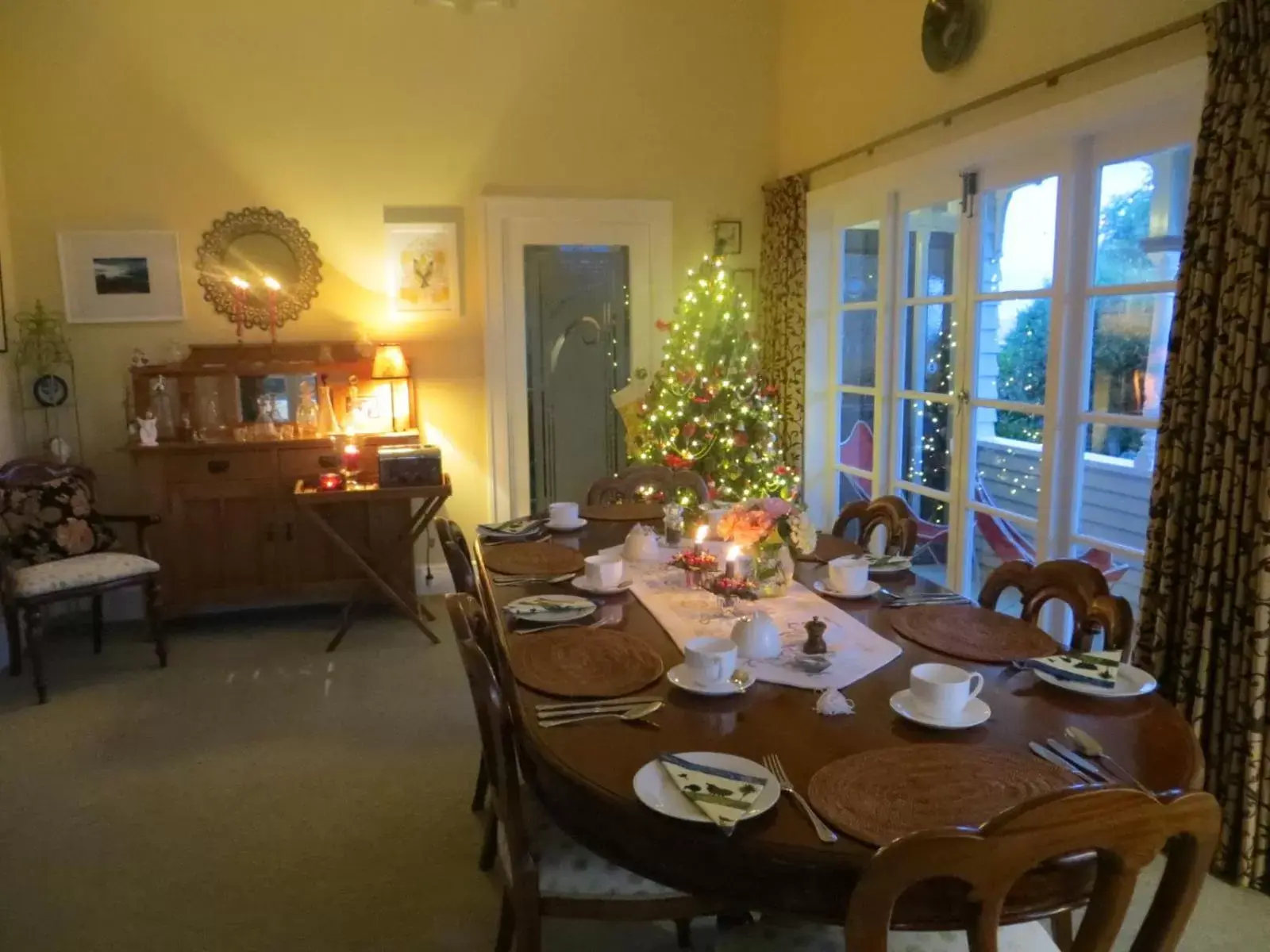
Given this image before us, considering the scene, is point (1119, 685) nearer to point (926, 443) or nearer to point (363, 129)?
point (926, 443)

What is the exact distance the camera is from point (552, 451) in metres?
5.30

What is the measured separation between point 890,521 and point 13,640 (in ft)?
12.2

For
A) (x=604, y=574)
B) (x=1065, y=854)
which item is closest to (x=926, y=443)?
(x=604, y=574)

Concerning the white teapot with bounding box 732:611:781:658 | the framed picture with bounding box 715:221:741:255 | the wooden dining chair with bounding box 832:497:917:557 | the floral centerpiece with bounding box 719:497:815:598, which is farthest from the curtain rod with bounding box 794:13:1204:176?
the white teapot with bounding box 732:611:781:658

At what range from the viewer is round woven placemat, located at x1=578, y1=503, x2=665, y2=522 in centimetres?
334

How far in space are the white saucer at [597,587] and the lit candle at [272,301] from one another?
2983 millimetres

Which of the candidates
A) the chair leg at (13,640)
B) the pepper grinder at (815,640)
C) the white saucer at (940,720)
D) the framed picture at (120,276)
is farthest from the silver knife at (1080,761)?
the framed picture at (120,276)

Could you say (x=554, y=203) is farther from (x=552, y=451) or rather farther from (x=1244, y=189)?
(x=1244, y=189)

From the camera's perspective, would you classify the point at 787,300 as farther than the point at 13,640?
Yes

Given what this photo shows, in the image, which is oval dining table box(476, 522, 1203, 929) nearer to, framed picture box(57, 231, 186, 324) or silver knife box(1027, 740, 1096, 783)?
silver knife box(1027, 740, 1096, 783)

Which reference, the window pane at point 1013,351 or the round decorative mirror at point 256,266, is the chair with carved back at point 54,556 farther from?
the window pane at point 1013,351

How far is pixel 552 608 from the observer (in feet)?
7.51

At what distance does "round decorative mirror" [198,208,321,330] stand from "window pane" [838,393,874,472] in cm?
285

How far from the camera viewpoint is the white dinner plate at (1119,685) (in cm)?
174
